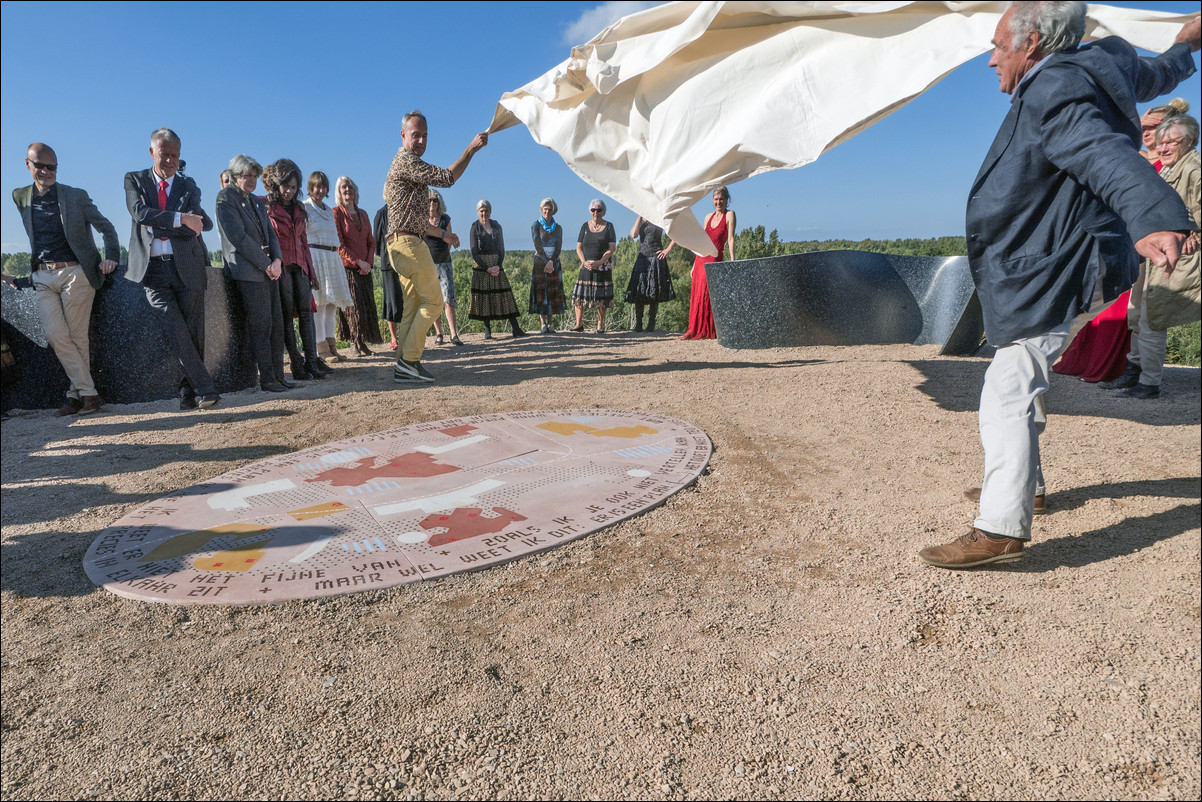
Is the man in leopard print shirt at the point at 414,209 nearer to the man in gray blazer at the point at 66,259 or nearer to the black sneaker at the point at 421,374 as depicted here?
the black sneaker at the point at 421,374

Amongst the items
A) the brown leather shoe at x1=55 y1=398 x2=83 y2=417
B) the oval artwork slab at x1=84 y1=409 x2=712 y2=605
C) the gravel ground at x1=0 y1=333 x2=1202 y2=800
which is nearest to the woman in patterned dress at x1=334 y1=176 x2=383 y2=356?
the brown leather shoe at x1=55 y1=398 x2=83 y2=417

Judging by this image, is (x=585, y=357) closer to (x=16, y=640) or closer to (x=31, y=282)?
(x=31, y=282)

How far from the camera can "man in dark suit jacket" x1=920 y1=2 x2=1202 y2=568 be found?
1.67 m

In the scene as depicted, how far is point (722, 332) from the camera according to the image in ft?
26.8

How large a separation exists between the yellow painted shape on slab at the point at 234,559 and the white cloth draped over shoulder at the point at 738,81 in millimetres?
2304

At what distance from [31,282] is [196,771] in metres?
5.35

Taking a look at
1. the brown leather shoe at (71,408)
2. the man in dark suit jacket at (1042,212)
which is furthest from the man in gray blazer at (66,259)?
the man in dark suit jacket at (1042,212)

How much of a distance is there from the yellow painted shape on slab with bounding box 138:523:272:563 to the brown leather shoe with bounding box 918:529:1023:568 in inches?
98.4

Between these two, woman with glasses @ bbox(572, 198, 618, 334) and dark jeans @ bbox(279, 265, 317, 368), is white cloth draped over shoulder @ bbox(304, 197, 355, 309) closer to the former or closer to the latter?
dark jeans @ bbox(279, 265, 317, 368)

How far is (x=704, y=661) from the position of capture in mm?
1873

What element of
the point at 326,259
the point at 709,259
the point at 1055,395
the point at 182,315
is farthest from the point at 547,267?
the point at 1055,395

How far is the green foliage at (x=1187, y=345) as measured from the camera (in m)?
0.73

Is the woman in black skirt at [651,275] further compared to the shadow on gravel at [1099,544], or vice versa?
the woman in black skirt at [651,275]

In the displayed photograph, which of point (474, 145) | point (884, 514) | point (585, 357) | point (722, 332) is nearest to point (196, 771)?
point (884, 514)
